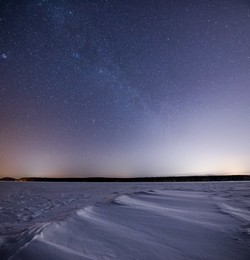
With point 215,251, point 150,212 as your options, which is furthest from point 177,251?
A: point 150,212

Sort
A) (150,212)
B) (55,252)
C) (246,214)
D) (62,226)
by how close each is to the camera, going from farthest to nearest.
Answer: (150,212) < (246,214) < (62,226) < (55,252)

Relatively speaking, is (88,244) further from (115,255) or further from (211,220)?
(211,220)

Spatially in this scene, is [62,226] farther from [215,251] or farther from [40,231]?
[215,251]

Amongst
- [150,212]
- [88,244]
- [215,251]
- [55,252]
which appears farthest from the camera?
[150,212]

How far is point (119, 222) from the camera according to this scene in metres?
2.42

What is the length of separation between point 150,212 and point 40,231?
1.56 m

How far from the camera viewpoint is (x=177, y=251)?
63.1 inches

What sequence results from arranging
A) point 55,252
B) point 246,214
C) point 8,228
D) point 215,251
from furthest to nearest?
point 246,214
point 8,228
point 215,251
point 55,252

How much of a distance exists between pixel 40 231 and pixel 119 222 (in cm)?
90

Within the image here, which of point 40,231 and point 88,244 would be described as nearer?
point 88,244

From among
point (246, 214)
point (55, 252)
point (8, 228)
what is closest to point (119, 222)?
point (55, 252)

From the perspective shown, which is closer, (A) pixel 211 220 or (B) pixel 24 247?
(B) pixel 24 247

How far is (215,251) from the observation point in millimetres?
1602

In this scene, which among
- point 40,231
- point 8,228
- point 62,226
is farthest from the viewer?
point 8,228
